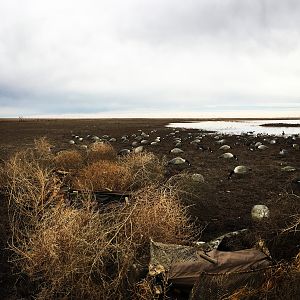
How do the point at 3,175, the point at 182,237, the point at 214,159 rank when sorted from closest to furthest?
the point at 182,237 < the point at 3,175 < the point at 214,159

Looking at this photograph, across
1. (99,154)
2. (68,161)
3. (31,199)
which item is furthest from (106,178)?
(99,154)

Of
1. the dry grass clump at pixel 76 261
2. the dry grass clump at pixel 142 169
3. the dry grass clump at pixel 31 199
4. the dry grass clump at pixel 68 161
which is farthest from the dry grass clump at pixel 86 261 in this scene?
the dry grass clump at pixel 68 161

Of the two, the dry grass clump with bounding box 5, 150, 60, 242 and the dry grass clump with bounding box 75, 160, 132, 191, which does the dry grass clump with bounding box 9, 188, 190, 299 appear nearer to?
the dry grass clump with bounding box 5, 150, 60, 242

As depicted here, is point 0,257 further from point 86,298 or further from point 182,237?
point 182,237

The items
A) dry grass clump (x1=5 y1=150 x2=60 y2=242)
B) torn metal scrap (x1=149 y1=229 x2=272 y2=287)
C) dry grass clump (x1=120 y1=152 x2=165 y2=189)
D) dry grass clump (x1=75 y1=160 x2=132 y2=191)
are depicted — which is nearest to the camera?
torn metal scrap (x1=149 y1=229 x2=272 y2=287)

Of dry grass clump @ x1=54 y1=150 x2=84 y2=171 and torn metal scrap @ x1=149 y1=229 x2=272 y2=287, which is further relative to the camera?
dry grass clump @ x1=54 y1=150 x2=84 y2=171

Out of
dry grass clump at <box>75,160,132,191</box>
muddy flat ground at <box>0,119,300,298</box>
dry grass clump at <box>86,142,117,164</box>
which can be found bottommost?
muddy flat ground at <box>0,119,300,298</box>

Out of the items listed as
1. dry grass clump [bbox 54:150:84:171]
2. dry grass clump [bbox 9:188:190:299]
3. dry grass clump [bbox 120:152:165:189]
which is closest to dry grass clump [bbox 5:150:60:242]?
dry grass clump [bbox 9:188:190:299]

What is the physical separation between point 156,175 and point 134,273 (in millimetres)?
5259

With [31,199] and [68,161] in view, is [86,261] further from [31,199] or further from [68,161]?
[68,161]

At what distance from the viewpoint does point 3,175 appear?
29.1 feet

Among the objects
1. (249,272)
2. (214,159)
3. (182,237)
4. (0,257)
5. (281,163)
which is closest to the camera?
(249,272)

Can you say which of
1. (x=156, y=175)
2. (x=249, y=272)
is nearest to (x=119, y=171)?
(x=156, y=175)

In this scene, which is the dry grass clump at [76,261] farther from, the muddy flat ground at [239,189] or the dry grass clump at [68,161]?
the dry grass clump at [68,161]
